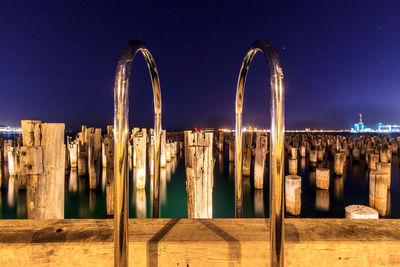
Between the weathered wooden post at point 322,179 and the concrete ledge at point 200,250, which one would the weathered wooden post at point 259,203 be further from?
the concrete ledge at point 200,250

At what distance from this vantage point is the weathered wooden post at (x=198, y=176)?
3232 mm

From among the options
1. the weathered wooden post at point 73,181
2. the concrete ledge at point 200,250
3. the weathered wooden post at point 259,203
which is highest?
the concrete ledge at point 200,250

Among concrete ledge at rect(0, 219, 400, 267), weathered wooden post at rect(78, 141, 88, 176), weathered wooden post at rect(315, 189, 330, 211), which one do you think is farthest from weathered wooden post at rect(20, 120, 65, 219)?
weathered wooden post at rect(78, 141, 88, 176)

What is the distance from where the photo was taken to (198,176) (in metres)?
3.23

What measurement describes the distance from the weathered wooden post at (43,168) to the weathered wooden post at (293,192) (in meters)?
4.73

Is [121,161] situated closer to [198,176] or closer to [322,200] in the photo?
[198,176]

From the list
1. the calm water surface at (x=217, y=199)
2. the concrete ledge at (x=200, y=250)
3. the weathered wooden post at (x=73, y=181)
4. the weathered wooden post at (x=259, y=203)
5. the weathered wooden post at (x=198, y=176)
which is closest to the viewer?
the concrete ledge at (x=200, y=250)

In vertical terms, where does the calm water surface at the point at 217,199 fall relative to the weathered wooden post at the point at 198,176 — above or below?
below

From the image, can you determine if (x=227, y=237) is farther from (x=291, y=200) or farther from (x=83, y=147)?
(x=83, y=147)

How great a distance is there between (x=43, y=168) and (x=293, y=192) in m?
5.23

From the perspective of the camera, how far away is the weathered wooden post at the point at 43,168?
2371 mm

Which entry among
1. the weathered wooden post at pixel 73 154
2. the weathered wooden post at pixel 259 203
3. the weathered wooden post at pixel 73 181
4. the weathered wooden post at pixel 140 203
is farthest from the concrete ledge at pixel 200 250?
the weathered wooden post at pixel 73 154

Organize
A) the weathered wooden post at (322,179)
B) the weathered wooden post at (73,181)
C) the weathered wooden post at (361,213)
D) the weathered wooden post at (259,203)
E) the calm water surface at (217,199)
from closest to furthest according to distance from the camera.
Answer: the weathered wooden post at (361,213)
the calm water surface at (217,199)
the weathered wooden post at (259,203)
the weathered wooden post at (322,179)
the weathered wooden post at (73,181)

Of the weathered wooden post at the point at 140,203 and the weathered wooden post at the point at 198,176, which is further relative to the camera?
the weathered wooden post at the point at 140,203
